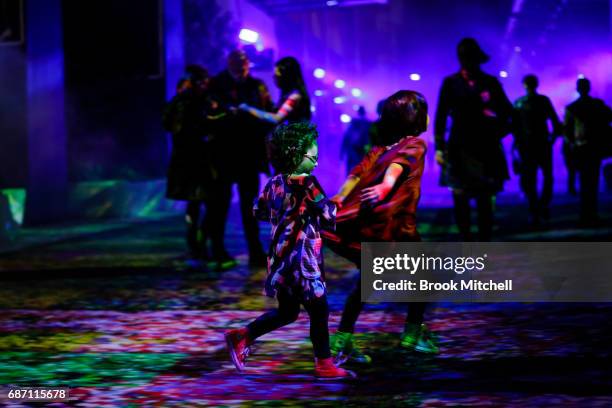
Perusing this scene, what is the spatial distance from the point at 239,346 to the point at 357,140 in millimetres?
14498

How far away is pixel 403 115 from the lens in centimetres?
546

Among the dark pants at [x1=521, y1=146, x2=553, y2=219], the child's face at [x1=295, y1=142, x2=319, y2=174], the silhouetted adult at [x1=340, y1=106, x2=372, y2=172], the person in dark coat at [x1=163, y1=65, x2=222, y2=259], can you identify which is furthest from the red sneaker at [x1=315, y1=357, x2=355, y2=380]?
the silhouetted adult at [x1=340, y1=106, x2=372, y2=172]

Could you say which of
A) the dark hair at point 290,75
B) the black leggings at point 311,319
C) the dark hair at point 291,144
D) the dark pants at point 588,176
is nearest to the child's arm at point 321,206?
the dark hair at point 291,144

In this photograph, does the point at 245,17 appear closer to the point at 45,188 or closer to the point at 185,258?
the point at 45,188

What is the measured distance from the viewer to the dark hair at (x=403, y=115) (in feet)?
17.9

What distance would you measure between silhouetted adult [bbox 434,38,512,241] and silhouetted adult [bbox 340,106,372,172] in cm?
969

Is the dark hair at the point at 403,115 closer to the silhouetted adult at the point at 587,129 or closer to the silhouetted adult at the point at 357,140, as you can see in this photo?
the silhouetted adult at the point at 587,129

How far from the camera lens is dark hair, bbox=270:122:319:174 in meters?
4.90

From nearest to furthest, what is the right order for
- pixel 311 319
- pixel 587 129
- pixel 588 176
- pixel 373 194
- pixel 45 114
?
1. pixel 311 319
2. pixel 373 194
3. pixel 587 129
4. pixel 588 176
5. pixel 45 114

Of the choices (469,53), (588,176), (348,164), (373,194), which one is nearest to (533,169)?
(588,176)

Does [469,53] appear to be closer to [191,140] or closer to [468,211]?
[468,211]

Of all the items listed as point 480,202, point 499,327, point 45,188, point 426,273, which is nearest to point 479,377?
point 499,327

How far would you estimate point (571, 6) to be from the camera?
28469mm

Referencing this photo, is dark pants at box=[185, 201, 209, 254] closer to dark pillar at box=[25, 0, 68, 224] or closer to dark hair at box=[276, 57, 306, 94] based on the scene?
dark hair at box=[276, 57, 306, 94]
